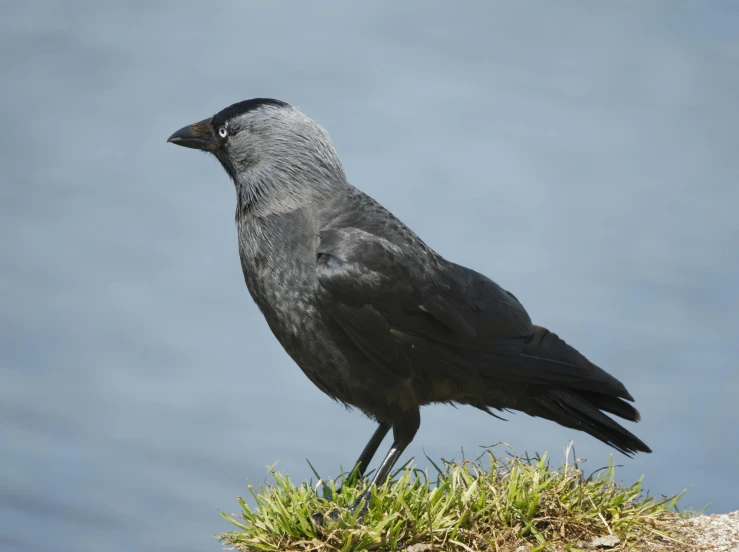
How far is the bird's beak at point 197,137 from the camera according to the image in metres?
5.47

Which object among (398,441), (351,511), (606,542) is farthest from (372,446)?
(606,542)

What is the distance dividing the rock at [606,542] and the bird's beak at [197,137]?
3.38 metres

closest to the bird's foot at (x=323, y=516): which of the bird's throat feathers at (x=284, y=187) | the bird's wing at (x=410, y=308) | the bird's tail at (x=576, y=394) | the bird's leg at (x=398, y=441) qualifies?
the bird's leg at (x=398, y=441)

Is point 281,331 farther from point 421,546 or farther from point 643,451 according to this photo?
point 643,451

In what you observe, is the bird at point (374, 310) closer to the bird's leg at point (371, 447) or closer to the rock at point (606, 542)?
the bird's leg at point (371, 447)

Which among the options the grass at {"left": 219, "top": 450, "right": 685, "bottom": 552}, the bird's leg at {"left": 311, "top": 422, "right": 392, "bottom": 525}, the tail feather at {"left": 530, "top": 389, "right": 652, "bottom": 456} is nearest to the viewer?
the grass at {"left": 219, "top": 450, "right": 685, "bottom": 552}

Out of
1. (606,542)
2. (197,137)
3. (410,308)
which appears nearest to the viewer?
(606,542)

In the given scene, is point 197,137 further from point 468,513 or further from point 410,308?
point 468,513

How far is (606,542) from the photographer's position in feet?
14.2

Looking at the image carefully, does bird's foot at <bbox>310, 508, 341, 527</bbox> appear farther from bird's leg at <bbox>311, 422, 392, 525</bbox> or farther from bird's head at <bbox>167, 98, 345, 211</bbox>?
bird's head at <bbox>167, 98, 345, 211</bbox>

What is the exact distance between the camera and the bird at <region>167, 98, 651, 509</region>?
4.48 meters

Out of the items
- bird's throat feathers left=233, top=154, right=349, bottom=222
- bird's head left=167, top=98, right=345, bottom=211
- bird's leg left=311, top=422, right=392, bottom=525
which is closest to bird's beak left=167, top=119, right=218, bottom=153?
bird's head left=167, top=98, right=345, bottom=211

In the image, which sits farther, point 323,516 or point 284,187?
point 284,187

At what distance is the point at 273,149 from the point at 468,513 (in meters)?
2.48
